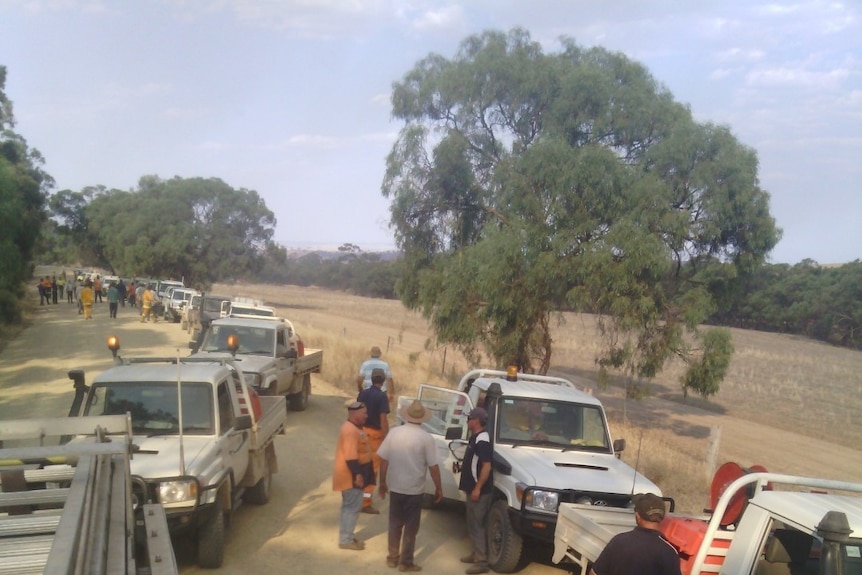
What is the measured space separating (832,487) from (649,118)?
12.6 metres

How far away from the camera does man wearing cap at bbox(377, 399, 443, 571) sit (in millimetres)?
7223

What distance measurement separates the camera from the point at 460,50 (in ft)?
61.6

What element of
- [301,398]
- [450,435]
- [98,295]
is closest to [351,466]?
[450,435]

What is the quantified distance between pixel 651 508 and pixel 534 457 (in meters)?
3.78

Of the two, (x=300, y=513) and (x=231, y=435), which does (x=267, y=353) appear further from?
(x=231, y=435)

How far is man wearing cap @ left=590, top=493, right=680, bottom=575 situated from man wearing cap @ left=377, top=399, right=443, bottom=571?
2873 mm

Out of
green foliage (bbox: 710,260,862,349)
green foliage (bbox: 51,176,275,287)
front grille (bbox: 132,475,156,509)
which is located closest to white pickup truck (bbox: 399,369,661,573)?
front grille (bbox: 132,475,156,509)

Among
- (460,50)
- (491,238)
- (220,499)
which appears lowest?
(220,499)

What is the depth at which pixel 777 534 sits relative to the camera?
471 centimetres

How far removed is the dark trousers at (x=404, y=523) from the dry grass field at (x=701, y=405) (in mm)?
2664

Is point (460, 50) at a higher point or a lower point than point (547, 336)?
higher

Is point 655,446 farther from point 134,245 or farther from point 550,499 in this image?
point 134,245

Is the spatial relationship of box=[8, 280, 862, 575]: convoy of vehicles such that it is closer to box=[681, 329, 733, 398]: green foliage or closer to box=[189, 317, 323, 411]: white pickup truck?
box=[189, 317, 323, 411]: white pickup truck

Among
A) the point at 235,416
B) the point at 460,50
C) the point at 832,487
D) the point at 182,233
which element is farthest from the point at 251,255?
the point at 832,487
